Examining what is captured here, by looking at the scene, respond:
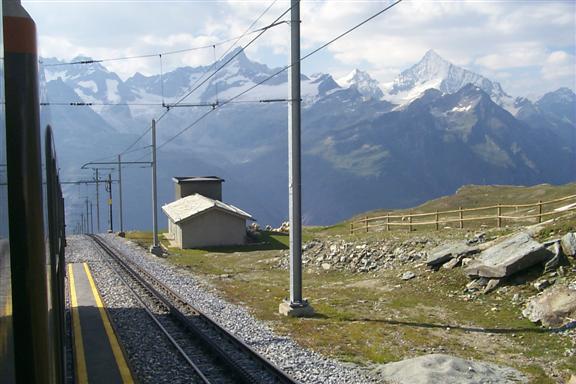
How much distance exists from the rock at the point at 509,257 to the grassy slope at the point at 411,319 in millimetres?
496

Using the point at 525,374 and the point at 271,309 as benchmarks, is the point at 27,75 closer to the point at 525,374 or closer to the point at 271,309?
the point at 525,374

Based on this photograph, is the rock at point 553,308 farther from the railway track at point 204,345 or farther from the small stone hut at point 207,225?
the small stone hut at point 207,225

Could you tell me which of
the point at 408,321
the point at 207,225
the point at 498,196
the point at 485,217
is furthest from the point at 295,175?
the point at 498,196

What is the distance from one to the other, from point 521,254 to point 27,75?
2055 cm

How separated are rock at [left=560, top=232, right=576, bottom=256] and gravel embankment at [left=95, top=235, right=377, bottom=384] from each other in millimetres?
10597

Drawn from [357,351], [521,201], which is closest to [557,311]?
[357,351]

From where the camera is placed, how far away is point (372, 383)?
1300 cm

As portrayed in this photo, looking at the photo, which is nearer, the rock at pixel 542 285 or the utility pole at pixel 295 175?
the utility pole at pixel 295 175

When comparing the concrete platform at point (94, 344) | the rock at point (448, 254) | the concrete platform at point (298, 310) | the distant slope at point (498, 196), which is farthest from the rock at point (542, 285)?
the distant slope at point (498, 196)

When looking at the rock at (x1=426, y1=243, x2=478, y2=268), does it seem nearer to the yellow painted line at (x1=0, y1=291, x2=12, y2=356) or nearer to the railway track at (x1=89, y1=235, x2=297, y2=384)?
the railway track at (x1=89, y1=235, x2=297, y2=384)

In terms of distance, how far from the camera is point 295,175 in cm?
1959

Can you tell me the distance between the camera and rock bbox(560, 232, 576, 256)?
20.6 meters

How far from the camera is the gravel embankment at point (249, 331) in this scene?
1368cm

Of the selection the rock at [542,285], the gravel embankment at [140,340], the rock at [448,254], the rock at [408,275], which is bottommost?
the gravel embankment at [140,340]
